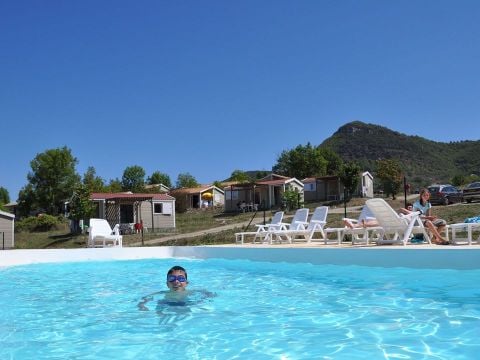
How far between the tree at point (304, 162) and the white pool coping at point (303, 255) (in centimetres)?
5103

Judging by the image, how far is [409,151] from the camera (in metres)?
76.8

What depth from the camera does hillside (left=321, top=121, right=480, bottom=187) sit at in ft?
227

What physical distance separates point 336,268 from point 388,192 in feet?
110

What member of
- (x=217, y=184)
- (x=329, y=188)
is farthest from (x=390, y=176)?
(x=217, y=184)

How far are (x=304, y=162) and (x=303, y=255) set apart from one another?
54174 mm

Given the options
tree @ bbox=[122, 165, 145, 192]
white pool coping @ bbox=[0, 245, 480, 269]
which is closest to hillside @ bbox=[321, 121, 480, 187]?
tree @ bbox=[122, 165, 145, 192]

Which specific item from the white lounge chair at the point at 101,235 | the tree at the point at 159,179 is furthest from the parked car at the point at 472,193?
the tree at the point at 159,179

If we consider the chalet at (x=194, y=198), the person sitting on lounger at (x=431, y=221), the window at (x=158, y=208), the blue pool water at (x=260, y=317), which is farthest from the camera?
the chalet at (x=194, y=198)

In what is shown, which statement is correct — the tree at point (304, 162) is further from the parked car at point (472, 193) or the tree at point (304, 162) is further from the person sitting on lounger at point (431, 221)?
the person sitting on lounger at point (431, 221)

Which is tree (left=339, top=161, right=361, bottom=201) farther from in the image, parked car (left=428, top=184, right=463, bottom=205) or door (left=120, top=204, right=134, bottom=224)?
door (left=120, top=204, right=134, bottom=224)

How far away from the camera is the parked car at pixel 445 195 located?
1133 inches

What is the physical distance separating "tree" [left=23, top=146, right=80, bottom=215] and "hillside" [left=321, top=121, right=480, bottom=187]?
40.8 metres

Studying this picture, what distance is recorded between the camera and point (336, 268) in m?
8.70

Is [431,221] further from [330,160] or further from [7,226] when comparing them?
[330,160]
